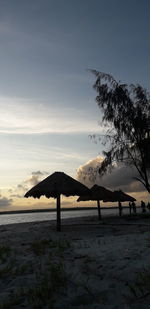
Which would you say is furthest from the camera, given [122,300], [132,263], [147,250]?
[147,250]

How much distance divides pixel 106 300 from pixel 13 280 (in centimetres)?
205

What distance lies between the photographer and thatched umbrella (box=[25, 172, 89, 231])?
47.2 feet

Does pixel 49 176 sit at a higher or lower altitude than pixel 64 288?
higher

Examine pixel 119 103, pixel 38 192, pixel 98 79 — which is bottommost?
pixel 38 192

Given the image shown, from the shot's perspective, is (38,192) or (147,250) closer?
(147,250)

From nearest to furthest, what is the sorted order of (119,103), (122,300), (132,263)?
(122,300) → (132,263) → (119,103)

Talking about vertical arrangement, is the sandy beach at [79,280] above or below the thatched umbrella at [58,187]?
below

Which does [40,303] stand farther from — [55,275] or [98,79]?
[98,79]

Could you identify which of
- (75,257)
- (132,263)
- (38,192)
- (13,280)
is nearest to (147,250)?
(132,263)

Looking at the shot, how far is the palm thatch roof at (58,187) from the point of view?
14.4m

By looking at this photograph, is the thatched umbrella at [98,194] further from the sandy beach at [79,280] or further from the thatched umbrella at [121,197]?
the sandy beach at [79,280]

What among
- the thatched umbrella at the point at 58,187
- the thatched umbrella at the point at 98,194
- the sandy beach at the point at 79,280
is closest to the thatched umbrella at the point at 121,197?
the thatched umbrella at the point at 98,194

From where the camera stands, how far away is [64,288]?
4586mm

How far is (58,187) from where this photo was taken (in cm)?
1432
